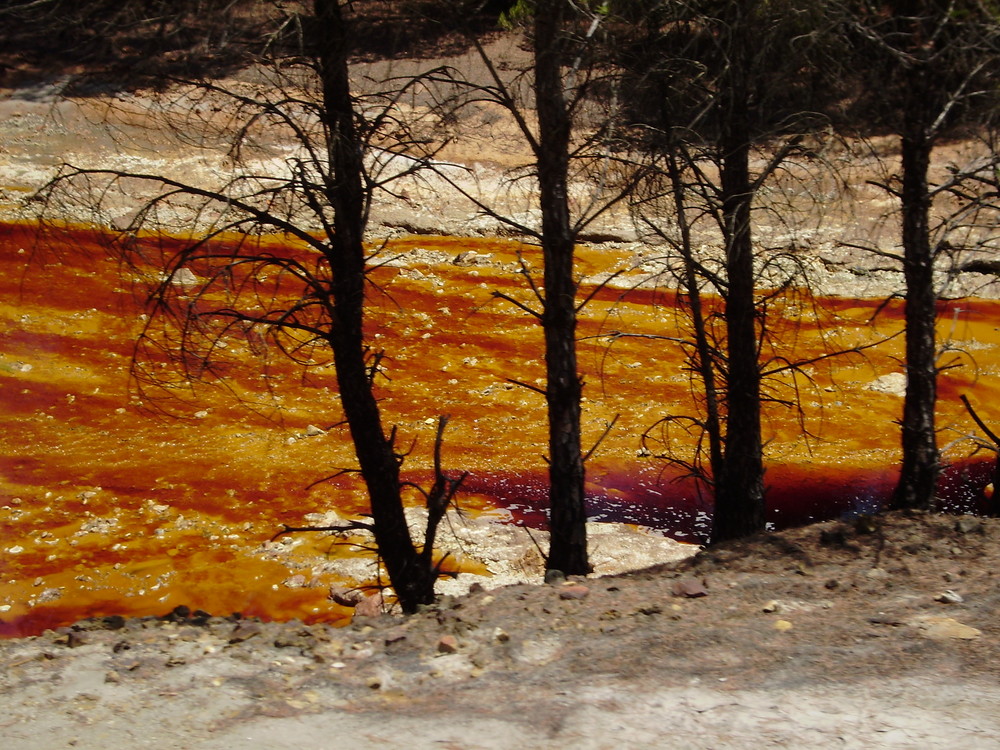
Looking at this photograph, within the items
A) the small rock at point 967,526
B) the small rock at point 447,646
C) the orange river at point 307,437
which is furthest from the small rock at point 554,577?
the small rock at point 967,526

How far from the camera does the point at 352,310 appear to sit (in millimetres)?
6266

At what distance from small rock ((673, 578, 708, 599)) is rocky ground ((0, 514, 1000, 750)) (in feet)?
0.05

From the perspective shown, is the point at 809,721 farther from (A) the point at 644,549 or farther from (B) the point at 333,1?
(A) the point at 644,549

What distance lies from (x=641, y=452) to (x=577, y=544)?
4908mm

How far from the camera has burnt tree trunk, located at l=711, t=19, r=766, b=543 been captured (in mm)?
7125

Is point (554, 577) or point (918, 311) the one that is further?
point (918, 311)

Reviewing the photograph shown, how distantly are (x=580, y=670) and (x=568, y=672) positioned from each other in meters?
0.05

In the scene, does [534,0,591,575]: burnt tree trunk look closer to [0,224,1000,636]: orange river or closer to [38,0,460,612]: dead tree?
[38,0,460,612]: dead tree

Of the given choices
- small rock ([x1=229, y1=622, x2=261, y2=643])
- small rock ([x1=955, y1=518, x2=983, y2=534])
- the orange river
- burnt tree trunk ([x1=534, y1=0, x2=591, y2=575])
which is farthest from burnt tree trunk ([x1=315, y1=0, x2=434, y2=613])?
small rock ([x1=955, y1=518, x2=983, y2=534])

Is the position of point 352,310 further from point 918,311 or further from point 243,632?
point 918,311

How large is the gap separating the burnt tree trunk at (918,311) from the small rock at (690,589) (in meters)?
2.58

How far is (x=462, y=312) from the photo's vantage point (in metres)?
15.7

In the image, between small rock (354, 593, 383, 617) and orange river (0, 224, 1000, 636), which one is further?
orange river (0, 224, 1000, 636)

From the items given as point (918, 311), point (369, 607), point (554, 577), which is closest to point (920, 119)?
point (918, 311)
